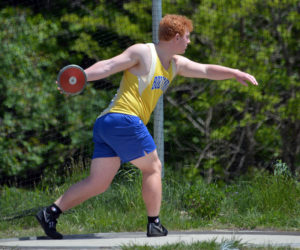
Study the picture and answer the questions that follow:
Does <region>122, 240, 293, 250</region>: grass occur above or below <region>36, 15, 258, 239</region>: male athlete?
below

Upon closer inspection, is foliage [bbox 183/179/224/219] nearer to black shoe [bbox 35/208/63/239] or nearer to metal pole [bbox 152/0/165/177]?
metal pole [bbox 152/0/165/177]

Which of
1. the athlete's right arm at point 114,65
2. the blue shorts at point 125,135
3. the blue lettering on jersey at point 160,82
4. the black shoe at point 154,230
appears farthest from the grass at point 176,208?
the athlete's right arm at point 114,65

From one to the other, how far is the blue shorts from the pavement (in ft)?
2.11

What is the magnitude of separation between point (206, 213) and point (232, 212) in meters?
0.27

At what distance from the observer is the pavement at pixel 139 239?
14.1 feet

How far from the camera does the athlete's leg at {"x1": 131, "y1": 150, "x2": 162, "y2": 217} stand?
4.43 metres

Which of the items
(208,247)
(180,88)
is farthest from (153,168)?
(180,88)

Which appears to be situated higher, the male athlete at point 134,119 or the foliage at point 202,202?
the male athlete at point 134,119

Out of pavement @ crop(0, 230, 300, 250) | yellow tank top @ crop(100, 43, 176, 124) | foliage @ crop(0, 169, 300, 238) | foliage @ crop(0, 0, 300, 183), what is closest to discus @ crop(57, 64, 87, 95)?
yellow tank top @ crop(100, 43, 176, 124)

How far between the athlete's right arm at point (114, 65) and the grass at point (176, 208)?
1.53m

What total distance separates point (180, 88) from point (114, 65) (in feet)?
10.1

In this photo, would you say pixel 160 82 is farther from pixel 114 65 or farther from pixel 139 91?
pixel 114 65

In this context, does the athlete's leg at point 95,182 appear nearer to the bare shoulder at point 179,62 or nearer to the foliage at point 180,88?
the bare shoulder at point 179,62

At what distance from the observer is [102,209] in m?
5.58
